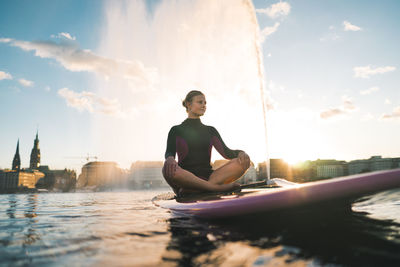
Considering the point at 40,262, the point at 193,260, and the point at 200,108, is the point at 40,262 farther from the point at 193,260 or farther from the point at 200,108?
the point at 200,108

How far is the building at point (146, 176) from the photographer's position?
13212 cm

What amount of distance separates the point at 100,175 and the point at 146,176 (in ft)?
111

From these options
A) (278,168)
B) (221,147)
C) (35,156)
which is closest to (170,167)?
(221,147)

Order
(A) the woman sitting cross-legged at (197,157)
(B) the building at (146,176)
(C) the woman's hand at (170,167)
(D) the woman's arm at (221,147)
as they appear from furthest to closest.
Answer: (B) the building at (146,176), (D) the woman's arm at (221,147), (A) the woman sitting cross-legged at (197,157), (C) the woman's hand at (170,167)

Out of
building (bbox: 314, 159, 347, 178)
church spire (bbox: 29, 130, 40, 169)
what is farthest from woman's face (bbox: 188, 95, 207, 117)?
church spire (bbox: 29, 130, 40, 169)

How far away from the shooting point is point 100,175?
150 m

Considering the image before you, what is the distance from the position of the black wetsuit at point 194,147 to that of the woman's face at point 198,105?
0.18 metres

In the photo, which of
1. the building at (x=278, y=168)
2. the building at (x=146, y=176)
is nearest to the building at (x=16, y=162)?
the building at (x=146, y=176)

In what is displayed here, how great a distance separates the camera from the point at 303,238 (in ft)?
5.90

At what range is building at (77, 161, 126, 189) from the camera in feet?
481

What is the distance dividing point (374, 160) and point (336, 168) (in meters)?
16.6

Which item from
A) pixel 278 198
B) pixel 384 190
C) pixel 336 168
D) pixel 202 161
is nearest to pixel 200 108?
pixel 202 161

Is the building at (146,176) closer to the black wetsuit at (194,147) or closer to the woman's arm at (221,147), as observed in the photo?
the woman's arm at (221,147)

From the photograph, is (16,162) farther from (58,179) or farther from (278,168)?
(278,168)
